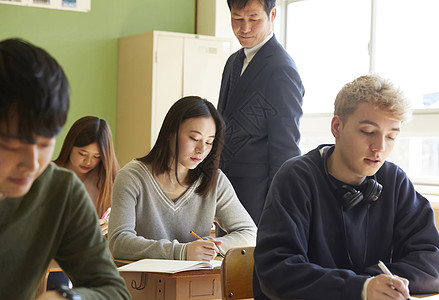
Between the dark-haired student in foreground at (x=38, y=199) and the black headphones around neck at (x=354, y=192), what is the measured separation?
88 centimetres

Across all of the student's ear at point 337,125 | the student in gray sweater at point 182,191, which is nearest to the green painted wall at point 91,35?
the student in gray sweater at point 182,191

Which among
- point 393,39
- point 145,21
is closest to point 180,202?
point 393,39

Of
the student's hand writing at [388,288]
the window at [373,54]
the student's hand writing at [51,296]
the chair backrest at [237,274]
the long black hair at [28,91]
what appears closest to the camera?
the long black hair at [28,91]

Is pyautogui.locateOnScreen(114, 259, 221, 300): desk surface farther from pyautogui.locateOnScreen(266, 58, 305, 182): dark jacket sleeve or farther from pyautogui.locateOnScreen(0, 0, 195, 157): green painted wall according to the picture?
pyautogui.locateOnScreen(0, 0, 195, 157): green painted wall

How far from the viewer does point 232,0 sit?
308cm

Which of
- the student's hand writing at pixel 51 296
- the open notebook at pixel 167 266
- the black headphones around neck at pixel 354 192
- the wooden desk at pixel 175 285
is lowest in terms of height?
the wooden desk at pixel 175 285

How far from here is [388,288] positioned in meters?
1.54

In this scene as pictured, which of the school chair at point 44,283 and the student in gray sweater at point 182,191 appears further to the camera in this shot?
the student in gray sweater at point 182,191

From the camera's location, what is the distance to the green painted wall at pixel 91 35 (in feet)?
17.8

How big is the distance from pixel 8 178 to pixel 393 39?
4447 millimetres

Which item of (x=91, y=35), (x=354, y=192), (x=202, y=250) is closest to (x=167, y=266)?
(x=202, y=250)

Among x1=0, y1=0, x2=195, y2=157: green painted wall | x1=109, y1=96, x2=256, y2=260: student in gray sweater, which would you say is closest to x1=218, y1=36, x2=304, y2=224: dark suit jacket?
x1=109, y1=96, x2=256, y2=260: student in gray sweater

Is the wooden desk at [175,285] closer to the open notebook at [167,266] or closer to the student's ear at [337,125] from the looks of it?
the open notebook at [167,266]

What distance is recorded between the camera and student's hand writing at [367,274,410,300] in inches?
59.8
